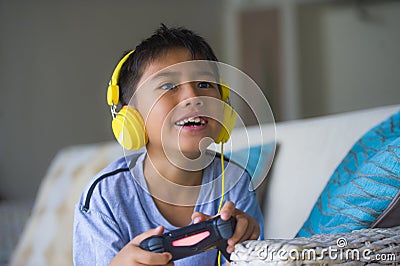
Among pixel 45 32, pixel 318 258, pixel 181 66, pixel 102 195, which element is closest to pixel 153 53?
pixel 181 66

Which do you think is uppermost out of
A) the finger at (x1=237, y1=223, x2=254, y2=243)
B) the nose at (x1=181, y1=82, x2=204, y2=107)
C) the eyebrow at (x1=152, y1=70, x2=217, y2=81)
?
the eyebrow at (x1=152, y1=70, x2=217, y2=81)

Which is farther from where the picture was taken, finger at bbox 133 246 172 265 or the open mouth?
the open mouth

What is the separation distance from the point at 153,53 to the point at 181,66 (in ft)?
0.30

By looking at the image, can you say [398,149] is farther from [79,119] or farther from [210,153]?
[79,119]

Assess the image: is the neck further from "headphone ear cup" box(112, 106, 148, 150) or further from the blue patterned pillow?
the blue patterned pillow

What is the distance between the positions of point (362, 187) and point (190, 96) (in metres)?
0.37

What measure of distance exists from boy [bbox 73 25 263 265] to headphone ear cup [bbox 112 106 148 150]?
0.05ft

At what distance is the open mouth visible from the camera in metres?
0.92

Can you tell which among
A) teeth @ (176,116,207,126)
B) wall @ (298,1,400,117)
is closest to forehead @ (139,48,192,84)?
teeth @ (176,116,207,126)

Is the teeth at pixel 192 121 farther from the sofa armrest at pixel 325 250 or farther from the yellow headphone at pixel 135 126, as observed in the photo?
the sofa armrest at pixel 325 250

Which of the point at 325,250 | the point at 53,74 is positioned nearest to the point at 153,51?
the point at 325,250

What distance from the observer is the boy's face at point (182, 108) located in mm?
918

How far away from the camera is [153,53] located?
1.00 meters
